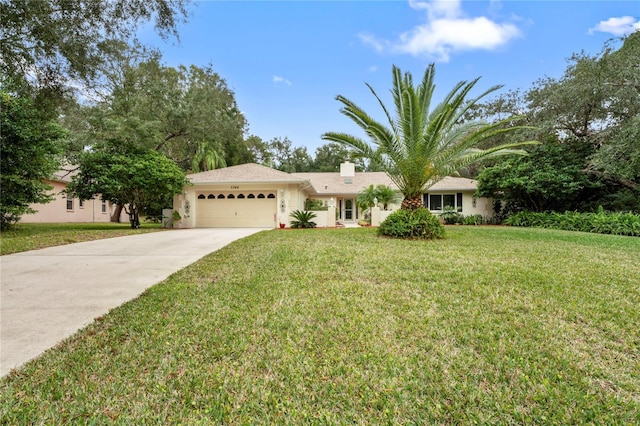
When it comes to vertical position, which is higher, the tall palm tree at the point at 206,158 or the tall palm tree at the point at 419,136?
the tall palm tree at the point at 206,158

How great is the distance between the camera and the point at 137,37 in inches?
237

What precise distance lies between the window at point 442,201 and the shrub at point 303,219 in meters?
9.55

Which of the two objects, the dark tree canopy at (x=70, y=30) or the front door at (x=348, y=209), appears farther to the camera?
the front door at (x=348, y=209)

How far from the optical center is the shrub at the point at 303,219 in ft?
53.4

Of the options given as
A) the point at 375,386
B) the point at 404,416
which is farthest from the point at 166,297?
the point at 404,416

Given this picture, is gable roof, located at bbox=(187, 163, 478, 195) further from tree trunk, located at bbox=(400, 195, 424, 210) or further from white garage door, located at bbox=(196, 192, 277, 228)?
tree trunk, located at bbox=(400, 195, 424, 210)

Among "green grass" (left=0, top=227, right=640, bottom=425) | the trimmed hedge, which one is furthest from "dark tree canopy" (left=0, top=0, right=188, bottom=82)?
the trimmed hedge

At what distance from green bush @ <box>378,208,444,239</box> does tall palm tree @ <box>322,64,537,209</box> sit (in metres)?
0.45

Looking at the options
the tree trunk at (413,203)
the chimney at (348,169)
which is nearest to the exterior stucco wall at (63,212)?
the chimney at (348,169)

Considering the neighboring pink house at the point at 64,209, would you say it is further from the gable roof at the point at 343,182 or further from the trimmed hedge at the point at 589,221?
the trimmed hedge at the point at 589,221

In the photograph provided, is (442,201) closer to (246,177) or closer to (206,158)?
(246,177)

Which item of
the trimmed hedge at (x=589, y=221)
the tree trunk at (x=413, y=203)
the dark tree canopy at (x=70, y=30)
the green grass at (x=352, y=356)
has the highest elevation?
the dark tree canopy at (x=70, y=30)

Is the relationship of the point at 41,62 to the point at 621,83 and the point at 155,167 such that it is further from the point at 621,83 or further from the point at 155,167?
the point at 621,83

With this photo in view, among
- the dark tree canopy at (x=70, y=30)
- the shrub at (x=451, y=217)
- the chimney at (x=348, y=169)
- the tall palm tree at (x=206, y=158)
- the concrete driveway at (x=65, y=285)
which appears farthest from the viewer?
the tall palm tree at (x=206, y=158)
